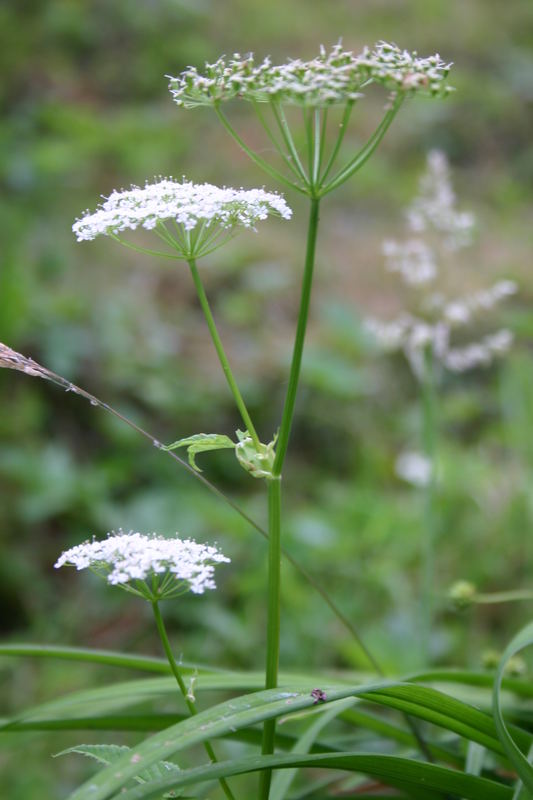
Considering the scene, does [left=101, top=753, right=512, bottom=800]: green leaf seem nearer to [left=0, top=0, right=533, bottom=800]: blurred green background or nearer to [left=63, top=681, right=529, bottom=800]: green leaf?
[left=63, top=681, right=529, bottom=800]: green leaf

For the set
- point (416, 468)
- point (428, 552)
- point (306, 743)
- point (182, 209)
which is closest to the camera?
point (182, 209)

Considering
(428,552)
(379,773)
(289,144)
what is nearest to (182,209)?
(289,144)

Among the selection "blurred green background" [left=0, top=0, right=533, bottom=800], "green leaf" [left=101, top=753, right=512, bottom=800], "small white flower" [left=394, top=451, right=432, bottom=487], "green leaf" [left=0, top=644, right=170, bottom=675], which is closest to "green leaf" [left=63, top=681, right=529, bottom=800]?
"green leaf" [left=101, top=753, right=512, bottom=800]

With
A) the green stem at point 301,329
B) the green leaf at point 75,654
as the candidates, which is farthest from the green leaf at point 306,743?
A: the green stem at point 301,329

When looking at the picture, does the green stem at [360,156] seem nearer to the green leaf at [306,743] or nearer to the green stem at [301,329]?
the green stem at [301,329]

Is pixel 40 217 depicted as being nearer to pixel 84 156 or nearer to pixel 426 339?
pixel 84 156

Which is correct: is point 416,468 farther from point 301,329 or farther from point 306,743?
point 301,329
